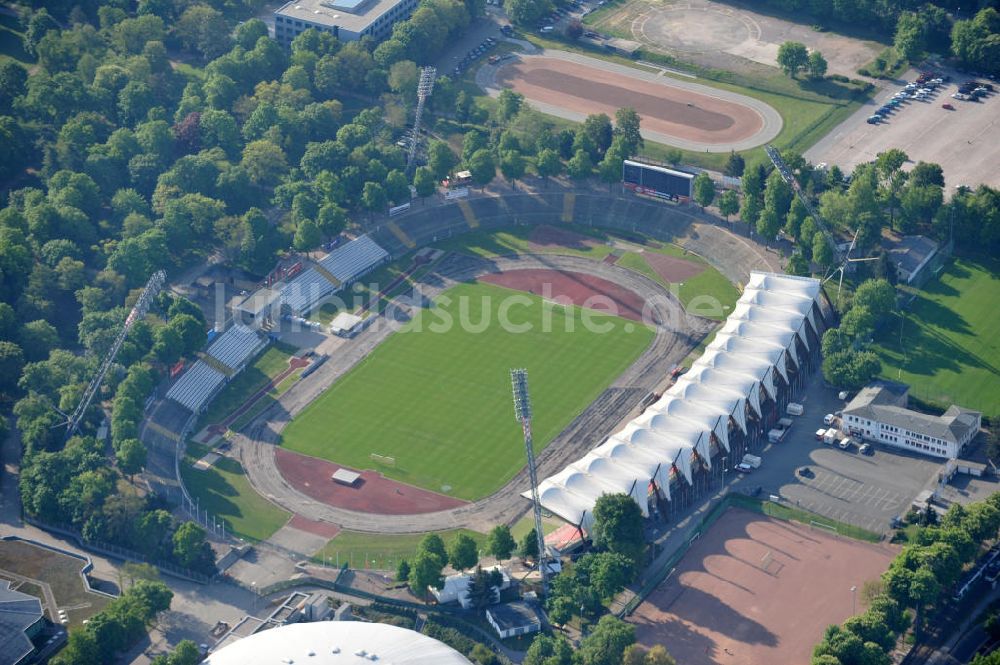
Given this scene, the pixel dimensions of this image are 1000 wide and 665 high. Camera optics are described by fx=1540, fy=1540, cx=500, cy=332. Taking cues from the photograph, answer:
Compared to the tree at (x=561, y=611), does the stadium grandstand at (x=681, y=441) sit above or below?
above

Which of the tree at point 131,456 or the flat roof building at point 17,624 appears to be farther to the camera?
the tree at point 131,456

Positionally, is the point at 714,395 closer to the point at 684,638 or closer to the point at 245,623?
the point at 684,638

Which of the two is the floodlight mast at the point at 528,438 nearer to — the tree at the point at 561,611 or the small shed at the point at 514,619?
the small shed at the point at 514,619

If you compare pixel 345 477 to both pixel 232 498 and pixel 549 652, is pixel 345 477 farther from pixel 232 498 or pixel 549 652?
pixel 549 652

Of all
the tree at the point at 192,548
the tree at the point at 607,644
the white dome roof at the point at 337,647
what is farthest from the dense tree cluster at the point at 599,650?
the tree at the point at 192,548

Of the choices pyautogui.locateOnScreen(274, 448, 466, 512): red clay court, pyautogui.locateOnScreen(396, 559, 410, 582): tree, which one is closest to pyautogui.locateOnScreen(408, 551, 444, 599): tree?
pyautogui.locateOnScreen(396, 559, 410, 582): tree

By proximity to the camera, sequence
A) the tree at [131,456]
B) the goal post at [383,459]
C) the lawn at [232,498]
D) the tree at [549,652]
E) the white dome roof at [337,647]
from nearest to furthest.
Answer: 1. the white dome roof at [337,647]
2. the tree at [549,652]
3. the lawn at [232,498]
4. the tree at [131,456]
5. the goal post at [383,459]
